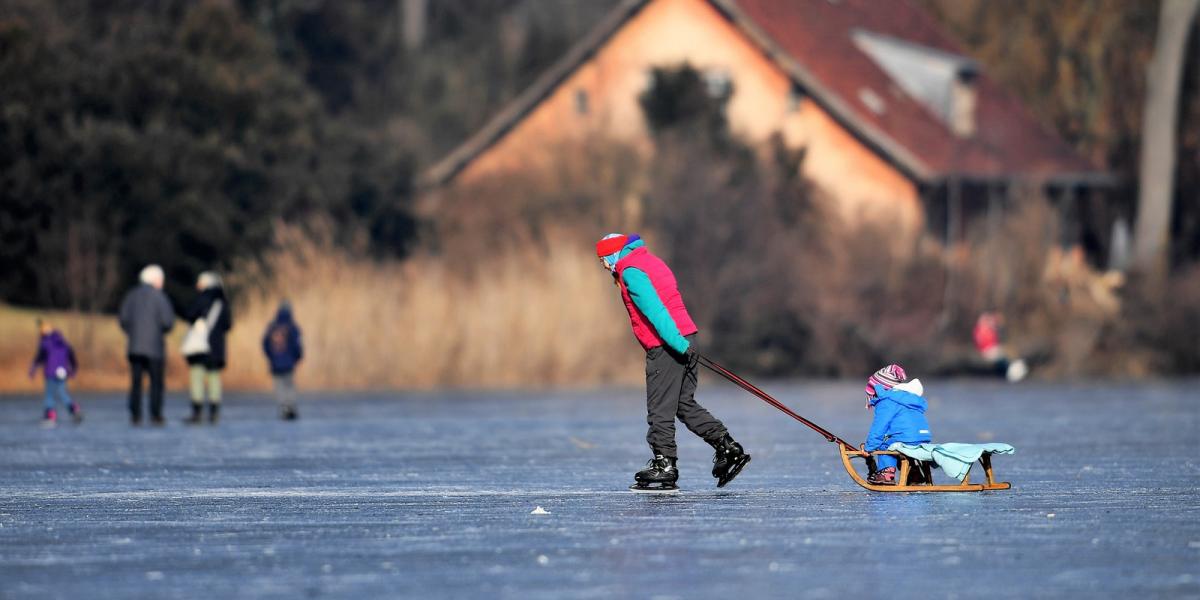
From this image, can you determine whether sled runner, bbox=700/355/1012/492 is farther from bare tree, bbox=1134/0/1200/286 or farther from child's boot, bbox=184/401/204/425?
bare tree, bbox=1134/0/1200/286

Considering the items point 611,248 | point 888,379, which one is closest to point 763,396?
point 888,379

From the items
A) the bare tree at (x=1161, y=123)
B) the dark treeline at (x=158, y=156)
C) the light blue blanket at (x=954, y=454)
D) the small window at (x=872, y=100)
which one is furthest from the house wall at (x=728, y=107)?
the light blue blanket at (x=954, y=454)

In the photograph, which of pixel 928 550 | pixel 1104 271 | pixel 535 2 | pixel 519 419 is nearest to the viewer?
pixel 928 550

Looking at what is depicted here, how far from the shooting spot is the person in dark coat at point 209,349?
25.3 meters

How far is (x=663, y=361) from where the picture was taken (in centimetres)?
1495

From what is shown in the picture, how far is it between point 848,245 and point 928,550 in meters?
30.5

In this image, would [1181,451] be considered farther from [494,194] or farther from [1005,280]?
[494,194]

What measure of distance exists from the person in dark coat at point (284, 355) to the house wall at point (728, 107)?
22.5 m

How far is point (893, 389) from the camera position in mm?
14969

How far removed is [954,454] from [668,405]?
1.89 meters

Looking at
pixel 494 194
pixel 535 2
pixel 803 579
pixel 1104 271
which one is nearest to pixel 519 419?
pixel 803 579

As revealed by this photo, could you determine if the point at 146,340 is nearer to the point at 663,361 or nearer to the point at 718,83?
the point at 663,361

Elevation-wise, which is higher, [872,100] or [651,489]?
[872,100]

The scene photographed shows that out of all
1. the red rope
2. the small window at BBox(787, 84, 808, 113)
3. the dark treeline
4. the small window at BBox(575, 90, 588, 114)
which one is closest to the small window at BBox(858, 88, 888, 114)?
the small window at BBox(787, 84, 808, 113)
